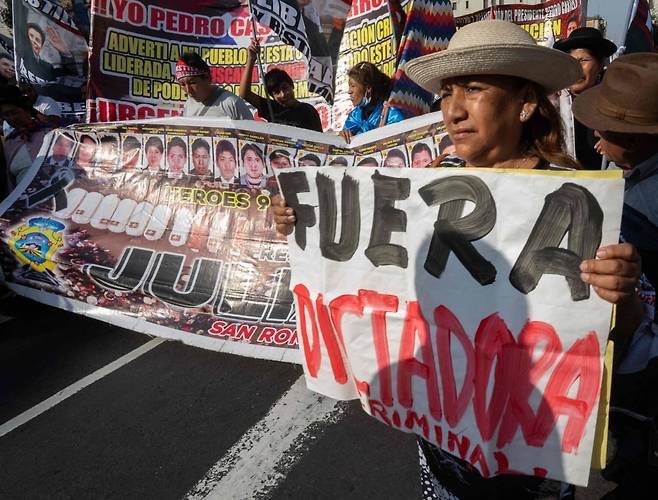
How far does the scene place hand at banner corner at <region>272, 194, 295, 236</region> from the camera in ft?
5.02

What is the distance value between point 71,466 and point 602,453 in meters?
2.42

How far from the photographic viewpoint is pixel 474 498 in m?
1.36

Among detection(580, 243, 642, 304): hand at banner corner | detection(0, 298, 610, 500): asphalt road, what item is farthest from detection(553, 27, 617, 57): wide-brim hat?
detection(580, 243, 642, 304): hand at banner corner

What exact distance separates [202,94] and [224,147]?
0.77m

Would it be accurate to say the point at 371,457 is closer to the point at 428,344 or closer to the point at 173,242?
the point at 428,344

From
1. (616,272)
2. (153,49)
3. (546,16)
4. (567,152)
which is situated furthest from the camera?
(546,16)

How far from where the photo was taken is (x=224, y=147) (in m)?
3.89

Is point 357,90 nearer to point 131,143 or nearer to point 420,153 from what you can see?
point 420,153

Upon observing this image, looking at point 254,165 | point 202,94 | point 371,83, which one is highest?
point 371,83

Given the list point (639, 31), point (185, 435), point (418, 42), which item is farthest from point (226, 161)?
point (639, 31)

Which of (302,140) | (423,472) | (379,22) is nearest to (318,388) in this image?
(423,472)

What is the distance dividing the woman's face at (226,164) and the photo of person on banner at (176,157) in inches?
14.2

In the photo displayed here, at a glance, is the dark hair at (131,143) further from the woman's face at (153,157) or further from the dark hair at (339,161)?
the dark hair at (339,161)

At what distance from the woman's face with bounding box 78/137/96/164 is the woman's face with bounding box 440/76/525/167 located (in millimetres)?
4009
